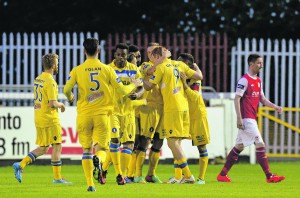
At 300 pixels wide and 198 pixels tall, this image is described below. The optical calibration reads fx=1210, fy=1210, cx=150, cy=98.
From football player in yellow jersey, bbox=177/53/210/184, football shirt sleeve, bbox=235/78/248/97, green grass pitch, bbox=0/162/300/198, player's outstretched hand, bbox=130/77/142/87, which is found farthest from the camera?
football shirt sleeve, bbox=235/78/248/97

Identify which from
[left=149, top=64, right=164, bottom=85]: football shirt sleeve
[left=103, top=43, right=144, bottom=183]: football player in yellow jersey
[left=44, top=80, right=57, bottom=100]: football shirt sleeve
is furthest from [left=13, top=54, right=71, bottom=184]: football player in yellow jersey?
[left=149, top=64, right=164, bottom=85]: football shirt sleeve

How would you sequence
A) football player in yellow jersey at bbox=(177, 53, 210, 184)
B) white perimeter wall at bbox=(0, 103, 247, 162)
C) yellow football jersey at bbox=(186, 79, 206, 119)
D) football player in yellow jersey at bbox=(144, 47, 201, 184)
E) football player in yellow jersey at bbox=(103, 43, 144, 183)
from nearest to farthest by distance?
football player in yellow jersey at bbox=(103, 43, 144, 183) < football player in yellow jersey at bbox=(144, 47, 201, 184) < yellow football jersey at bbox=(186, 79, 206, 119) < football player in yellow jersey at bbox=(177, 53, 210, 184) < white perimeter wall at bbox=(0, 103, 247, 162)

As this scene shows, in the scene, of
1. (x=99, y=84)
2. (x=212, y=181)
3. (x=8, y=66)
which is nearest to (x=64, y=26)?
(x=8, y=66)

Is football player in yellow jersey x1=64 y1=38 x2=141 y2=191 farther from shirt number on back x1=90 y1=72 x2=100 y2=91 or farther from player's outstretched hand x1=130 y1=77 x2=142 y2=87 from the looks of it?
player's outstretched hand x1=130 y1=77 x2=142 y2=87

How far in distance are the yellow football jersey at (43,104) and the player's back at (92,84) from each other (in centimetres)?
208

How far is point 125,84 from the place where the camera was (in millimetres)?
17656

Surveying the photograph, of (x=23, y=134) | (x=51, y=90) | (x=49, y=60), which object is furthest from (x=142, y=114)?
(x=23, y=134)

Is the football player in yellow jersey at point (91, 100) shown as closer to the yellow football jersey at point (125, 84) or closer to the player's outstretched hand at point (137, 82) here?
the player's outstretched hand at point (137, 82)

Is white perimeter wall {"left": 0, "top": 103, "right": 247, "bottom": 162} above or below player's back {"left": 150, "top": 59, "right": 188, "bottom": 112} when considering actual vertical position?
below

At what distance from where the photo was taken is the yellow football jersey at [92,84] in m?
15.6

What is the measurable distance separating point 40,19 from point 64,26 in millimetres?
769

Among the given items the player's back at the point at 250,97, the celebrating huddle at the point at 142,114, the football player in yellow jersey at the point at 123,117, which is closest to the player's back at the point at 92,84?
the celebrating huddle at the point at 142,114

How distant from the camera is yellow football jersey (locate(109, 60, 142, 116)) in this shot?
57.7 ft

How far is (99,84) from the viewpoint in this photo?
Result: 1562 cm
